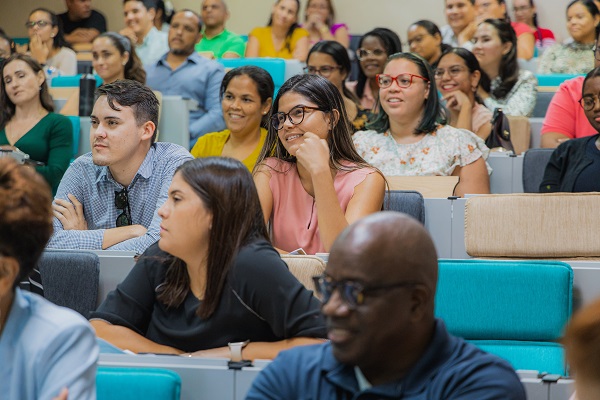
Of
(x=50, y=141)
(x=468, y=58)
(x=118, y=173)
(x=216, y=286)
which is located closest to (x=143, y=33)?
(x=50, y=141)

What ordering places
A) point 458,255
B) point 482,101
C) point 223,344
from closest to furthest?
1. point 223,344
2. point 458,255
3. point 482,101

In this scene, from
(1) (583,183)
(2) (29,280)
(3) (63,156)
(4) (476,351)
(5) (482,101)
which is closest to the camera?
(4) (476,351)

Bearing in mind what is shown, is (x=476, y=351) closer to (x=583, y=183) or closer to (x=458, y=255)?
(x=458, y=255)

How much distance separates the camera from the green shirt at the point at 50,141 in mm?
4691

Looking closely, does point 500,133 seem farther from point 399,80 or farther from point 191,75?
point 191,75

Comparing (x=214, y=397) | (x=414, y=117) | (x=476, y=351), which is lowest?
(x=214, y=397)

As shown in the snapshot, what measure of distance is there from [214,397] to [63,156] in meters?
3.12

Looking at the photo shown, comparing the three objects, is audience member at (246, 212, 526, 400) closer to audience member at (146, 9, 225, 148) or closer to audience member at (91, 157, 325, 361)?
audience member at (91, 157, 325, 361)

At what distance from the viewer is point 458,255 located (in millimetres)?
3111

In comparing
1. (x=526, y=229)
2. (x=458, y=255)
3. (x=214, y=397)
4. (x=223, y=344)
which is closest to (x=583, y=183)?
(x=458, y=255)

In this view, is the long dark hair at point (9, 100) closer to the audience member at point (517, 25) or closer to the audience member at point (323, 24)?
the audience member at point (323, 24)

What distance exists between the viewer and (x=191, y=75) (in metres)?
5.80

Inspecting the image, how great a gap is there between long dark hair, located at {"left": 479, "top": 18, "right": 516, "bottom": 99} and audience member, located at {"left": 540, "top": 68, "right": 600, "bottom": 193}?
1.52 m

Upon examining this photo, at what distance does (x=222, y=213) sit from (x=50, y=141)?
9.51 ft
